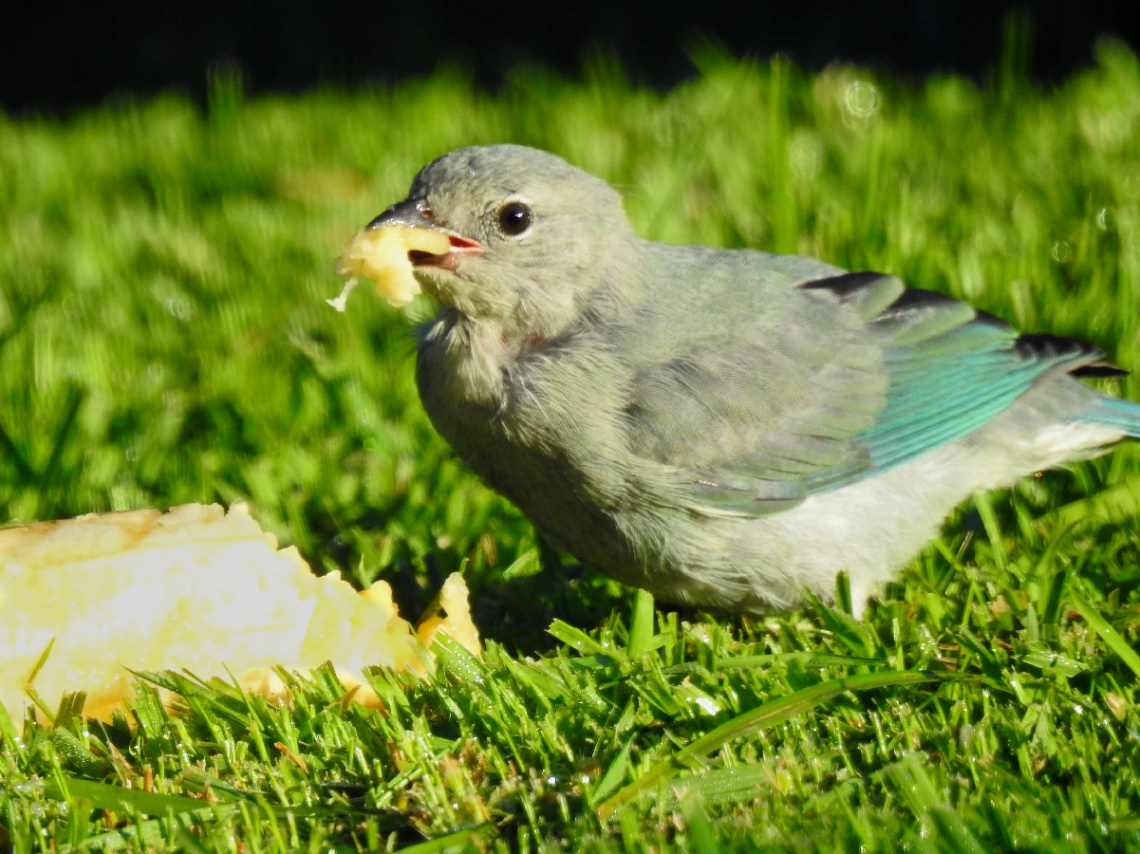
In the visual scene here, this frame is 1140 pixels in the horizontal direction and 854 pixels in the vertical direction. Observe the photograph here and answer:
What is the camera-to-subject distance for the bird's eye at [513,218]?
Answer: 3.56 m

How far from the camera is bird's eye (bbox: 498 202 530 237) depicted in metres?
3.56

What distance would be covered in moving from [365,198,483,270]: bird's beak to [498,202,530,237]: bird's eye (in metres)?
0.08

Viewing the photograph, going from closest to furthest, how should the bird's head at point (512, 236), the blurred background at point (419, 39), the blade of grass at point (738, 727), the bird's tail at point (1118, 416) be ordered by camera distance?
the blade of grass at point (738, 727), the bird's head at point (512, 236), the bird's tail at point (1118, 416), the blurred background at point (419, 39)

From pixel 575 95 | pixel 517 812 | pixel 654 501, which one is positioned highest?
pixel 575 95

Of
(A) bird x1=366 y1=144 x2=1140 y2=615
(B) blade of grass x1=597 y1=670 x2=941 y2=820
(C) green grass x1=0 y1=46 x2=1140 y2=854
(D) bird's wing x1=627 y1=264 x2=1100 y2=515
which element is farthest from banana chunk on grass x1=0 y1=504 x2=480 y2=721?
(D) bird's wing x1=627 y1=264 x2=1100 y2=515

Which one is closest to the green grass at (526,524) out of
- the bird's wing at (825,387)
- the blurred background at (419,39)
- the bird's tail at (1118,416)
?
the bird's tail at (1118,416)

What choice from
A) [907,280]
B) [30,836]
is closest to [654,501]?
[30,836]

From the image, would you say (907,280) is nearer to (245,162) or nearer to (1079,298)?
(1079,298)

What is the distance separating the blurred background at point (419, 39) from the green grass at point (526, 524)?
185 centimetres

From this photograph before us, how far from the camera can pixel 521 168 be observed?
359 cm

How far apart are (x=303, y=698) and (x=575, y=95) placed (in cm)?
510

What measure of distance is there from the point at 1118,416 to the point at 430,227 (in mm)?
2057

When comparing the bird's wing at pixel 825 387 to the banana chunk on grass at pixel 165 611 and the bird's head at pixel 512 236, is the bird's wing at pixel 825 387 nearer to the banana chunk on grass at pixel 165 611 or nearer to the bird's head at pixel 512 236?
the bird's head at pixel 512 236

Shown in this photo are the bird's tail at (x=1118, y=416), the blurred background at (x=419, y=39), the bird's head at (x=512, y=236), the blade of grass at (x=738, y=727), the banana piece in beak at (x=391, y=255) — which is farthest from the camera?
the blurred background at (x=419, y=39)
